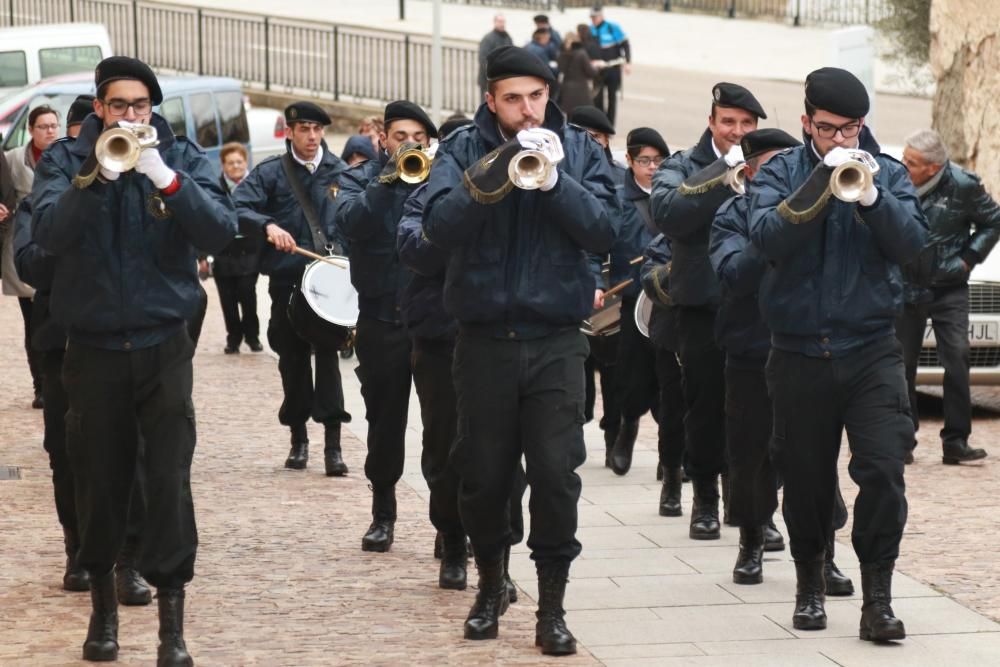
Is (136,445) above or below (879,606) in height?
above

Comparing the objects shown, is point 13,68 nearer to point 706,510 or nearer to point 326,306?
point 326,306

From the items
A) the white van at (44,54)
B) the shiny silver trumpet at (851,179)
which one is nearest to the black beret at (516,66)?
the shiny silver trumpet at (851,179)

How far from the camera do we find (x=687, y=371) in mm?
9422

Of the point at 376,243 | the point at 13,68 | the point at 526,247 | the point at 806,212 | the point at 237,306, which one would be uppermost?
the point at 13,68

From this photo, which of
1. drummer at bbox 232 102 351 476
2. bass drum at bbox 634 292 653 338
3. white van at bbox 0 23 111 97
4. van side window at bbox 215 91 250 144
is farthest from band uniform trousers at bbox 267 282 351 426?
white van at bbox 0 23 111 97

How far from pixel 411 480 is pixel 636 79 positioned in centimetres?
2581

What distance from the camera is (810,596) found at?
7793mm

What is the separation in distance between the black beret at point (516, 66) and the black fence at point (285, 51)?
78.9 feet

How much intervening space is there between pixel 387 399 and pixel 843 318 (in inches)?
105

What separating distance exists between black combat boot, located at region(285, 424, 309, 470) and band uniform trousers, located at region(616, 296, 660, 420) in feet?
5.95

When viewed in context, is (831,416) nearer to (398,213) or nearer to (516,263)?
(516,263)

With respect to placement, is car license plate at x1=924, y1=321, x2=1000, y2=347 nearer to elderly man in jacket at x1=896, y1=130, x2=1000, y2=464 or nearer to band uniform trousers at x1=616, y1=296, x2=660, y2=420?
elderly man in jacket at x1=896, y1=130, x2=1000, y2=464

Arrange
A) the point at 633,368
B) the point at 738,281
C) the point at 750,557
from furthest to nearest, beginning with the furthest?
1. the point at 633,368
2. the point at 750,557
3. the point at 738,281

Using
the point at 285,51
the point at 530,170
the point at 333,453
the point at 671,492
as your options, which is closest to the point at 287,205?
the point at 333,453
